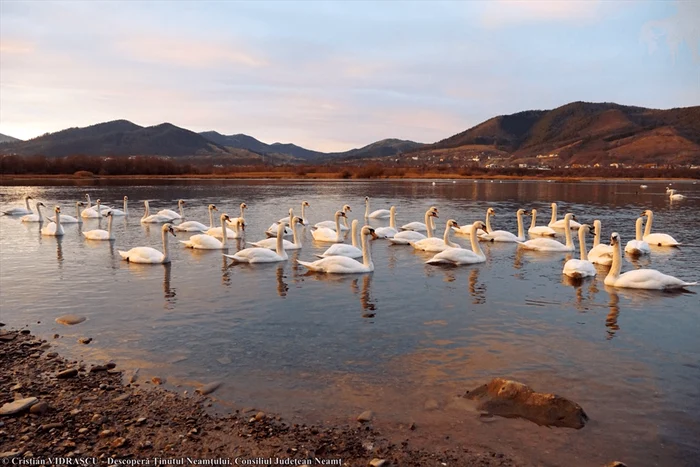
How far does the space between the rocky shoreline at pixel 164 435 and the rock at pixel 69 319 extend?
2715mm

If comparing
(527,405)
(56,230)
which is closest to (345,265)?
(527,405)

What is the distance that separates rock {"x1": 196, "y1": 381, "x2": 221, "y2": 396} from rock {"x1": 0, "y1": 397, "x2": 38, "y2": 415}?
5.95ft

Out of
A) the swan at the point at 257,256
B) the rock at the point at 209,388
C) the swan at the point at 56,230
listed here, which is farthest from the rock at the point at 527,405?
the swan at the point at 56,230

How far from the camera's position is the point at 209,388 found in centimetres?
694

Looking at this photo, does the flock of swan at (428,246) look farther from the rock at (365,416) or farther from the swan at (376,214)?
the rock at (365,416)

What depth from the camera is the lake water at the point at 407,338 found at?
6.17 m

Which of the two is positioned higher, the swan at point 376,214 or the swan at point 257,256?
the swan at point 376,214

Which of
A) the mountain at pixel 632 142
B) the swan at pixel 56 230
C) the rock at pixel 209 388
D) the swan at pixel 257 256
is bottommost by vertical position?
the rock at pixel 209 388

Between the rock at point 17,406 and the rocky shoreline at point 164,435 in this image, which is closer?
the rocky shoreline at point 164,435

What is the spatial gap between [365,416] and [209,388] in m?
2.04

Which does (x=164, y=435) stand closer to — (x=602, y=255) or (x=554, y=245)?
(x=602, y=255)

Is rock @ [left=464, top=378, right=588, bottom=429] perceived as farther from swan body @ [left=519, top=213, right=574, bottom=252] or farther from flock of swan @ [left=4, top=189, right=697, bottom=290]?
swan body @ [left=519, top=213, right=574, bottom=252]

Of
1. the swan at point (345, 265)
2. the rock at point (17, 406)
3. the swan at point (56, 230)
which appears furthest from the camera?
the swan at point (56, 230)

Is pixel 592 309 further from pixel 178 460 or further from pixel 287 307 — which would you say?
pixel 178 460
